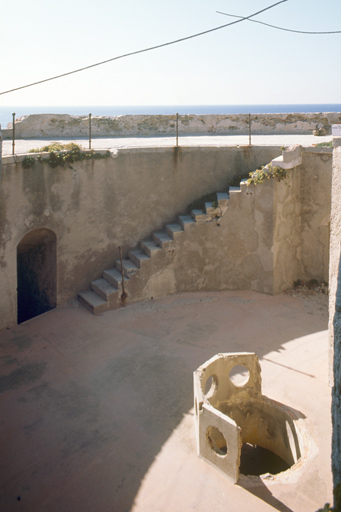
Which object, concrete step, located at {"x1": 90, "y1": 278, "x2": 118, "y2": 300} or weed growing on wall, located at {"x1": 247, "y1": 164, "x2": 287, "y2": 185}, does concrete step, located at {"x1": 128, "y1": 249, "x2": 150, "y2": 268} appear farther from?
weed growing on wall, located at {"x1": 247, "y1": 164, "x2": 287, "y2": 185}

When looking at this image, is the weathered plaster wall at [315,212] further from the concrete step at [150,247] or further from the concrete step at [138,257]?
the concrete step at [138,257]

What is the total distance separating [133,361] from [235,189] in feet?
18.5

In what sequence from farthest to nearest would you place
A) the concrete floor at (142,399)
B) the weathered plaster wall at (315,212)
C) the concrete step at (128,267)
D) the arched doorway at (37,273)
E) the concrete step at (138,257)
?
the weathered plaster wall at (315,212)
the concrete step at (138,257)
the concrete step at (128,267)
the arched doorway at (37,273)
the concrete floor at (142,399)

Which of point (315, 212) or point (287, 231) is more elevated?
point (315, 212)

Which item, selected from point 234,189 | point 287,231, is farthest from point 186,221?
point 287,231

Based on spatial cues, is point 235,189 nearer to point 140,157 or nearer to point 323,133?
point 140,157

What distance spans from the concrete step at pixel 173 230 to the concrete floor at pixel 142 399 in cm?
166

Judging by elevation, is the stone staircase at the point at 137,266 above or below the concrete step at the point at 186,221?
below

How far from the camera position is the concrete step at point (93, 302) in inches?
461

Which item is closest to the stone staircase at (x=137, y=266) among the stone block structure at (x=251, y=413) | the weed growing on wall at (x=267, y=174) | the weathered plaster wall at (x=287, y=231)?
the weed growing on wall at (x=267, y=174)

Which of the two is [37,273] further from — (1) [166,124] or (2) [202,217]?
(1) [166,124]

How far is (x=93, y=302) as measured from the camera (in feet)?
38.7

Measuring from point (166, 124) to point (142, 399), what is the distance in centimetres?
1167

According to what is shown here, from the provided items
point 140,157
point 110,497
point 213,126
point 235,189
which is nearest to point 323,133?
point 213,126
